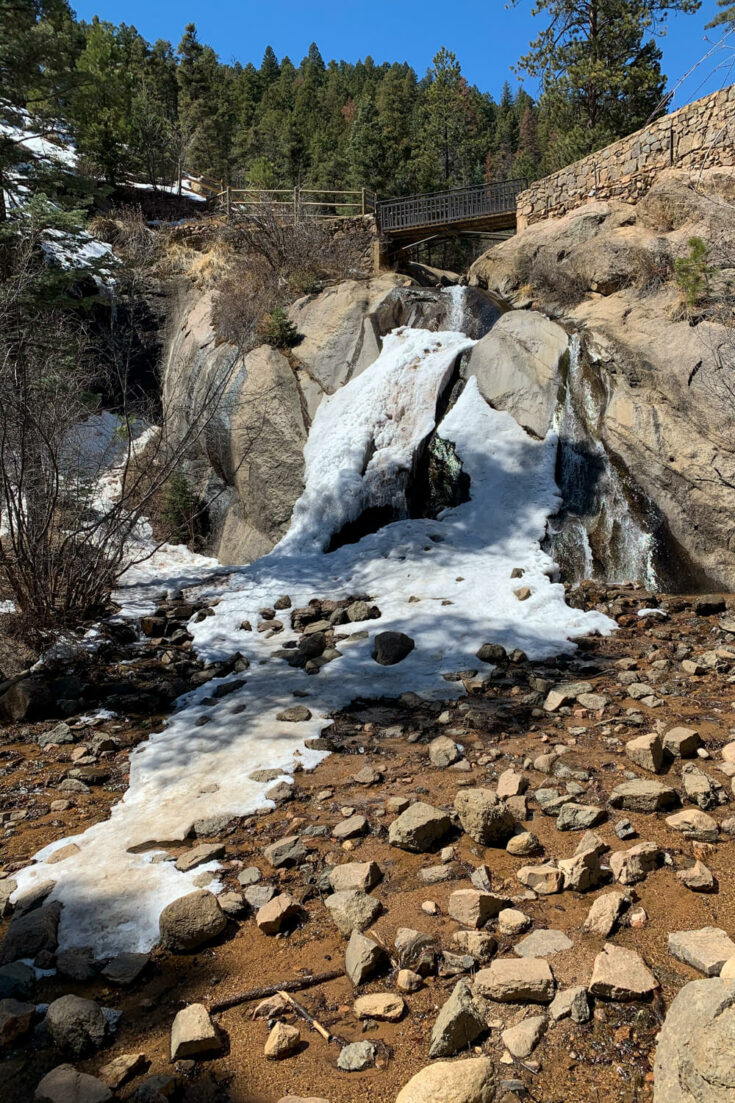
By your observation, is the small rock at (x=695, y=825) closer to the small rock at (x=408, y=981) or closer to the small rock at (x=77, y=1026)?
the small rock at (x=408, y=981)

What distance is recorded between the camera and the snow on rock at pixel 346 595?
374 centimetres

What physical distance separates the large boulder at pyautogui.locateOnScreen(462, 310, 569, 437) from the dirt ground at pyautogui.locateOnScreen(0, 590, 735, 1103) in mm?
5362

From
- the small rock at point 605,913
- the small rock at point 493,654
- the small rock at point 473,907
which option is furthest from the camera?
the small rock at point 493,654

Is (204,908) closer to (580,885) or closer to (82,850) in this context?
(82,850)

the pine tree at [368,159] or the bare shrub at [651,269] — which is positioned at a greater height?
the pine tree at [368,159]

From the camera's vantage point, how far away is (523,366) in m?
10.6

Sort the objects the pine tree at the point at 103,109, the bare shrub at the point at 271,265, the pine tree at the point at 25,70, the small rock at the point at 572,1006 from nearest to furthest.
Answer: the small rock at the point at 572,1006 → the pine tree at the point at 25,70 → the bare shrub at the point at 271,265 → the pine tree at the point at 103,109

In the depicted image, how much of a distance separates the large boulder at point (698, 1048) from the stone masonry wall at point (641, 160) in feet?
42.6

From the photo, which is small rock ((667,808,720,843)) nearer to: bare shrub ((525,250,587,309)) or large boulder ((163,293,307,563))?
large boulder ((163,293,307,563))

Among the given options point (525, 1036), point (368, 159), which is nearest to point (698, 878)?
point (525, 1036)

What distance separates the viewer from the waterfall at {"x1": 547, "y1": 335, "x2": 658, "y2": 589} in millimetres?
8398

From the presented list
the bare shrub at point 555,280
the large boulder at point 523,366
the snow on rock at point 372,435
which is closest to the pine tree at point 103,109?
the snow on rock at point 372,435

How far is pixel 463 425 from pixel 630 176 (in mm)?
7466

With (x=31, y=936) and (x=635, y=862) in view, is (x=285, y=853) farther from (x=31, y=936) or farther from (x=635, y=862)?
(x=635, y=862)
